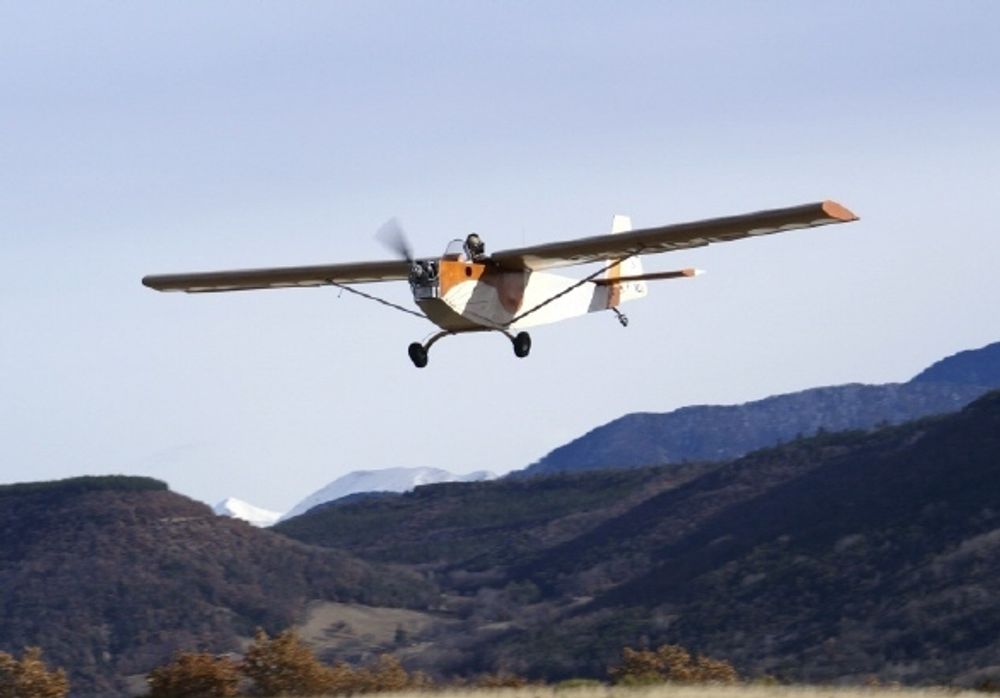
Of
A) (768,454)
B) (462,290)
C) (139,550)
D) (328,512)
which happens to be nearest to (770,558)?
(768,454)

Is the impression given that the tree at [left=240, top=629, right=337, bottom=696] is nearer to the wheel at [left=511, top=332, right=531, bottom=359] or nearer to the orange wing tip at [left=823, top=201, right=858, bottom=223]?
the wheel at [left=511, top=332, right=531, bottom=359]

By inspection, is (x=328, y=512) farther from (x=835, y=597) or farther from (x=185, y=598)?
(x=835, y=597)

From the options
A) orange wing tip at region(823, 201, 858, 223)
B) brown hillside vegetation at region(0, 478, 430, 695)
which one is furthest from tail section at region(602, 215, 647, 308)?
brown hillside vegetation at region(0, 478, 430, 695)

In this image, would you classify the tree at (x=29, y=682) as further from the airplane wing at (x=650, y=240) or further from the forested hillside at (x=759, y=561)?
the forested hillside at (x=759, y=561)

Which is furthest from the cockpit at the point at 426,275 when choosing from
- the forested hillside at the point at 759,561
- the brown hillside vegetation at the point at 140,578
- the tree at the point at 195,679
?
the brown hillside vegetation at the point at 140,578

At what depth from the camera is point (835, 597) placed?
85.2 meters

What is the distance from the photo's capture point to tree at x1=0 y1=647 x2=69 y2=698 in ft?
141

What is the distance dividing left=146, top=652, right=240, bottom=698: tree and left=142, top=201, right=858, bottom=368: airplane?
7.65m

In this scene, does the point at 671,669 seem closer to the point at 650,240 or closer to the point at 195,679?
the point at 195,679

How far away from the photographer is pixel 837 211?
30.7m

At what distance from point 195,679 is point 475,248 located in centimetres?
1098

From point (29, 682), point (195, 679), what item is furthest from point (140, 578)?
point (195, 679)

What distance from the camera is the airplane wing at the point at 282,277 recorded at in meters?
35.8

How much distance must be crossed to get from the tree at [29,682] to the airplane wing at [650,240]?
16.1 meters
